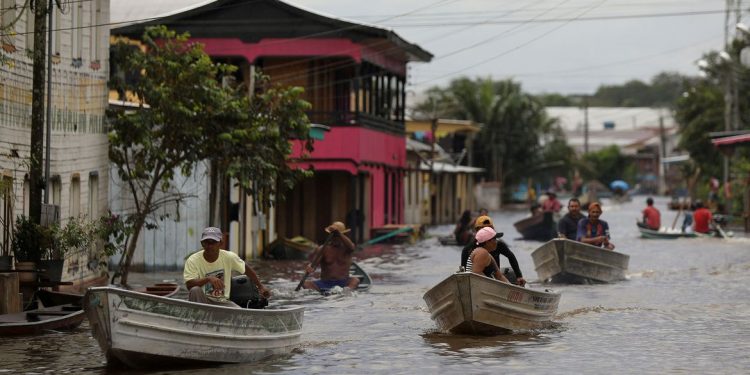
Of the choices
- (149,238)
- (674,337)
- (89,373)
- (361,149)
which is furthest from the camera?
(361,149)

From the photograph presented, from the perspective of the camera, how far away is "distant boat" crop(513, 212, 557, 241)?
49469mm

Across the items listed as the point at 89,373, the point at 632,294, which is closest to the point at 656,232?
the point at 632,294

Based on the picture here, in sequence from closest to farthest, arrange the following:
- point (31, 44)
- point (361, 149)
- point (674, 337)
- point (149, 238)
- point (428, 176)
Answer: point (674, 337) → point (31, 44) → point (149, 238) → point (361, 149) → point (428, 176)

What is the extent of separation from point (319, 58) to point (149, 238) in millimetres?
13822

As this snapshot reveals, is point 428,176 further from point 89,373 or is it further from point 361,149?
point 89,373

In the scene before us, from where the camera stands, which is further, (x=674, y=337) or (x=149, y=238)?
(x=149, y=238)

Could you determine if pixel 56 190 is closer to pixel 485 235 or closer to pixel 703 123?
pixel 485 235

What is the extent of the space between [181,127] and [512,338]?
398 inches

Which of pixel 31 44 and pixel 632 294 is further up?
pixel 31 44

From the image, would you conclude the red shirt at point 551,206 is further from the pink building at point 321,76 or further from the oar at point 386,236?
the pink building at point 321,76

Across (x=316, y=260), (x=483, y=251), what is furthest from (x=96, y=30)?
(x=483, y=251)

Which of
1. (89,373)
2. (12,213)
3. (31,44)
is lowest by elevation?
(89,373)

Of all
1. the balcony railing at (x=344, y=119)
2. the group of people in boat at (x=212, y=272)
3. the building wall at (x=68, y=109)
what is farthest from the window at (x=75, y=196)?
the balcony railing at (x=344, y=119)

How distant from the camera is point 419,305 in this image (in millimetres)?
24938
